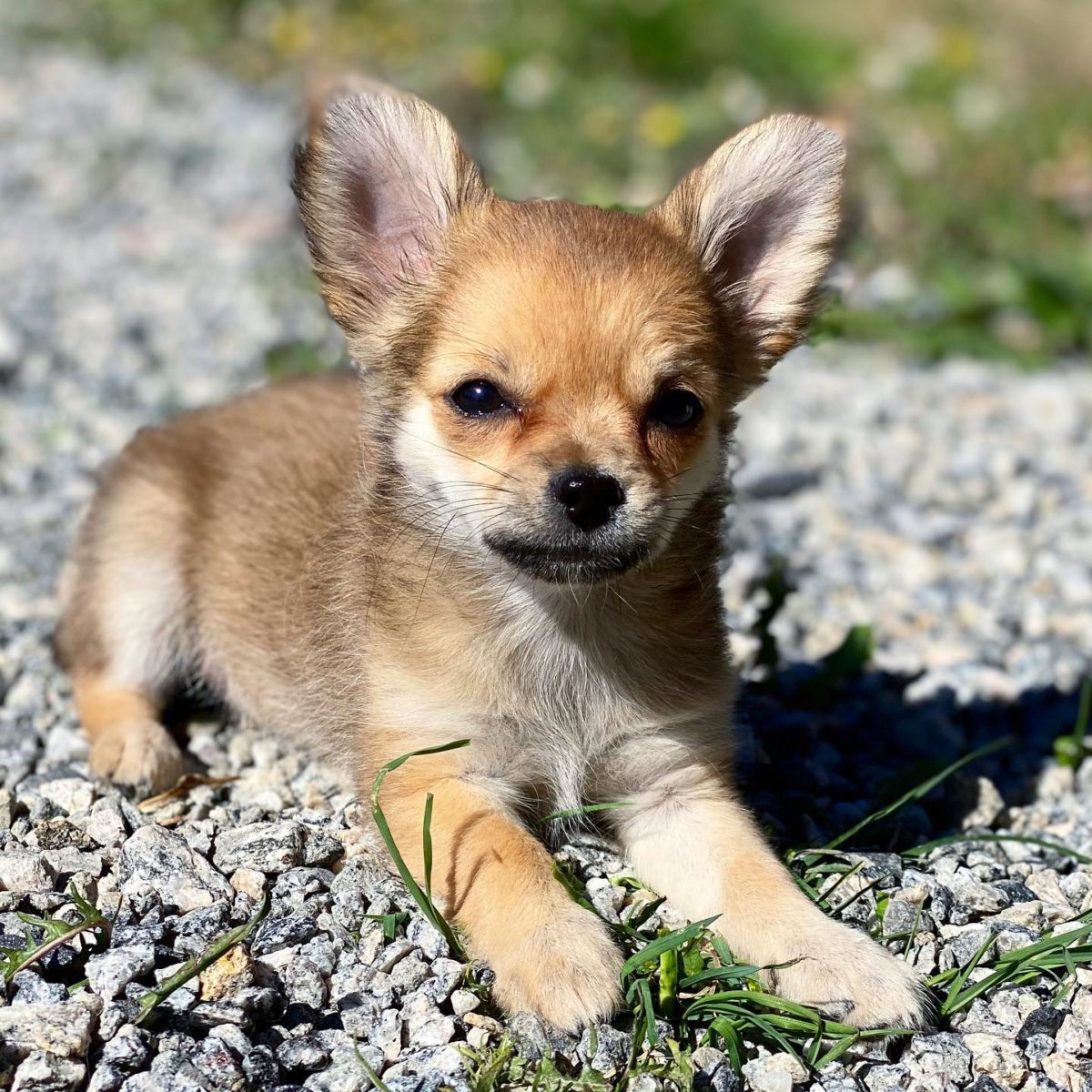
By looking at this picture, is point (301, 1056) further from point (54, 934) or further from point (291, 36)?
point (291, 36)

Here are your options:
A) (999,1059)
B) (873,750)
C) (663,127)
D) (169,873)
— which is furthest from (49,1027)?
(663,127)

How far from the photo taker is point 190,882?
343 centimetres

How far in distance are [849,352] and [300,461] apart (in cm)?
436

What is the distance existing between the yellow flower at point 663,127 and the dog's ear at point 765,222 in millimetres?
6111

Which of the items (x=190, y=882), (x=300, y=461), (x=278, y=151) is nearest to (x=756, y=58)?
(x=278, y=151)

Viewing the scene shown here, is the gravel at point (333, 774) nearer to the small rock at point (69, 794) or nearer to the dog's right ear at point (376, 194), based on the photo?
the small rock at point (69, 794)

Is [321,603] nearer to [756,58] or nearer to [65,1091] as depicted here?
[65,1091]

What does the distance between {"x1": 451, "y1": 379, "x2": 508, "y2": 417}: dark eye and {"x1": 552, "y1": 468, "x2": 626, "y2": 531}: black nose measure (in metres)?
0.32

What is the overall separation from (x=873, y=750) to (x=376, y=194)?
237 cm

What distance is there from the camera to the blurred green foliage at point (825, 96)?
27.6 feet

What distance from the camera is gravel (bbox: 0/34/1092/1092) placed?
3.05 meters

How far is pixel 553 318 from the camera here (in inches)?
131

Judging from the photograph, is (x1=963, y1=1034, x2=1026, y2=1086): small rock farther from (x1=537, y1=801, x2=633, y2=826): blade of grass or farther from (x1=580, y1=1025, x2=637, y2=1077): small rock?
(x1=537, y1=801, x2=633, y2=826): blade of grass

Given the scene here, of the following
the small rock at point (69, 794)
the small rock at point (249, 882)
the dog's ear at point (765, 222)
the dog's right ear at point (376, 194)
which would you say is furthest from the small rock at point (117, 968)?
the dog's ear at point (765, 222)
